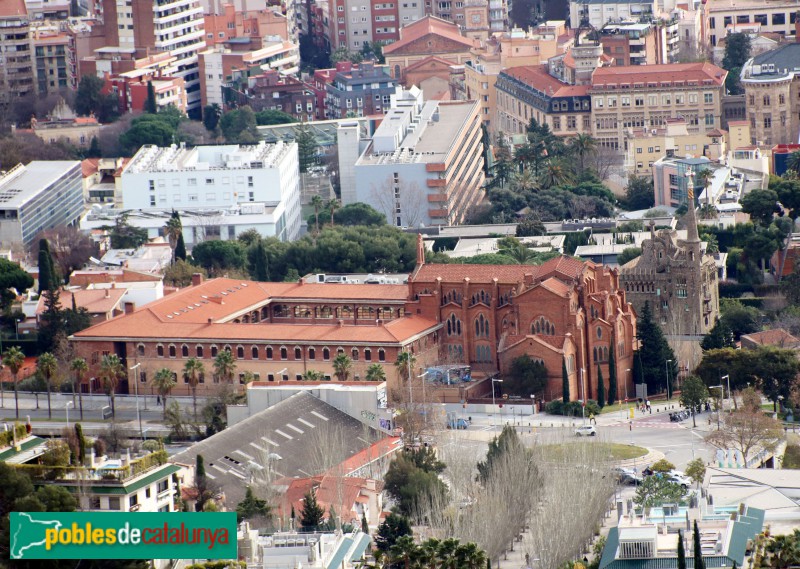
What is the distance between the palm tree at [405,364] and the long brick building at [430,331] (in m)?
1.03

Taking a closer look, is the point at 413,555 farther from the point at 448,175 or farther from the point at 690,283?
the point at 448,175

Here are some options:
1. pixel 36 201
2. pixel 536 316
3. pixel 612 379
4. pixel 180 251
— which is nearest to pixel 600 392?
pixel 612 379

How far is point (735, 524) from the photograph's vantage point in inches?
4070

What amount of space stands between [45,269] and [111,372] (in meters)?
22.4

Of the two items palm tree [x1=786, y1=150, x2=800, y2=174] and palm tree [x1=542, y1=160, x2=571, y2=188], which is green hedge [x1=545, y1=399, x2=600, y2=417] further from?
palm tree [x1=786, y1=150, x2=800, y2=174]

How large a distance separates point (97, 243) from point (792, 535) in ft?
300

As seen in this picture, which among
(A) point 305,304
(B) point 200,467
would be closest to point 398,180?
(A) point 305,304

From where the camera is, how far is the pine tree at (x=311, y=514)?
113188 millimetres

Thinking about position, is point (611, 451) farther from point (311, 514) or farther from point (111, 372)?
point (111, 372)

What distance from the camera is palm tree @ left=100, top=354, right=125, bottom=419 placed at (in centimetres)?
14675

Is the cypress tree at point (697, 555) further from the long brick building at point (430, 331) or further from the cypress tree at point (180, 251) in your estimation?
the cypress tree at point (180, 251)

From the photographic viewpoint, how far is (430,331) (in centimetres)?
14825

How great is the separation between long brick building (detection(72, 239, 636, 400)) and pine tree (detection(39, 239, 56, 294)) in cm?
1457

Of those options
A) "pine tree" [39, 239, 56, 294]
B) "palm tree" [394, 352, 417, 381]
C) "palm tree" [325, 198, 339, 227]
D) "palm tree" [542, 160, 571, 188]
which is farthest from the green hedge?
"palm tree" [542, 160, 571, 188]
